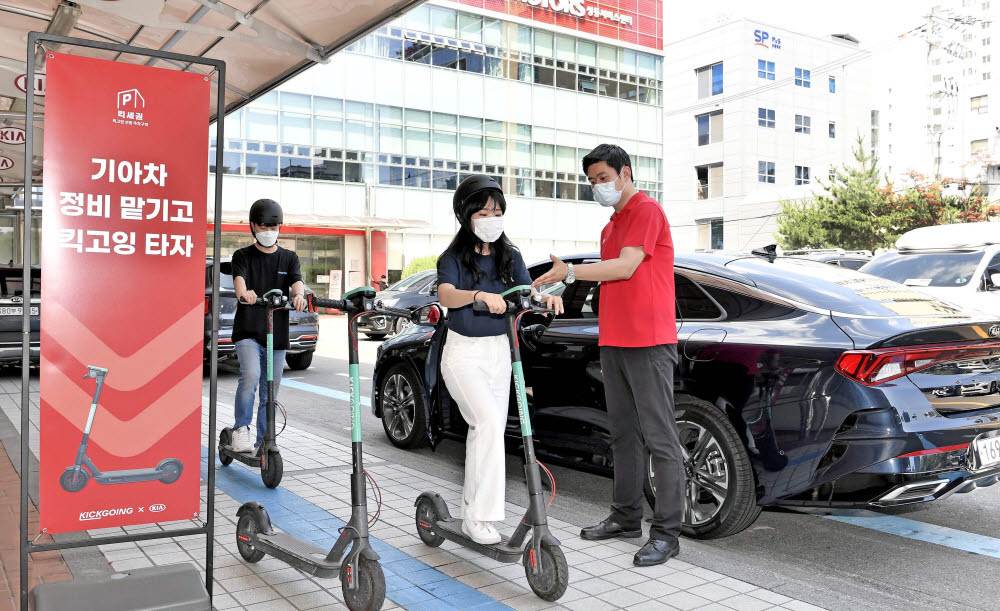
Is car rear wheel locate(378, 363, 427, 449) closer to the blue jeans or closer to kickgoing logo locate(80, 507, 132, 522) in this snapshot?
the blue jeans

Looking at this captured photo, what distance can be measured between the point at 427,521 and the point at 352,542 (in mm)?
844

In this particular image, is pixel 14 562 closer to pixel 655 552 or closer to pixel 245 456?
pixel 245 456

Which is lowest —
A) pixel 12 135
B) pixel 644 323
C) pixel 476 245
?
pixel 644 323

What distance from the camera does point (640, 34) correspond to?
129 ft

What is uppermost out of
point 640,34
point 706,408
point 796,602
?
point 640,34

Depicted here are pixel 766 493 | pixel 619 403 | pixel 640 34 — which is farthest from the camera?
pixel 640 34

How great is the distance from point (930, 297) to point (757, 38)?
194 feet

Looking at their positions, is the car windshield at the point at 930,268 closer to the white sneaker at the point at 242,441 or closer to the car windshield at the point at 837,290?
the car windshield at the point at 837,290

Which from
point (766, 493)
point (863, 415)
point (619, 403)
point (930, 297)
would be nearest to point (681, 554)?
point (766, 493)

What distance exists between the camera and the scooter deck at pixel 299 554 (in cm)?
363

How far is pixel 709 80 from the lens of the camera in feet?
198

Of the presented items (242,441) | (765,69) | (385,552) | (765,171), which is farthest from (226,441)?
(765,69)

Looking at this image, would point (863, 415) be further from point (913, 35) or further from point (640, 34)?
point (913, 35)

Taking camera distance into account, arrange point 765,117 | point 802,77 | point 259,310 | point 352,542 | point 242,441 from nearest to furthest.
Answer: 1. point 352,542
2. point 259,310
3. point 242,441
4. point 765,117
5. point 802,77
